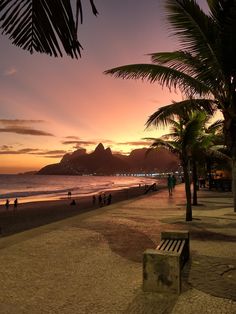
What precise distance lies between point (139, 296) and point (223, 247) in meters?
4.03

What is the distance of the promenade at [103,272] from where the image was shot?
5.11 meters

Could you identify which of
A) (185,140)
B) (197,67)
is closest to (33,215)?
(185,140)

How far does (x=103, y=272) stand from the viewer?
22.0 ft

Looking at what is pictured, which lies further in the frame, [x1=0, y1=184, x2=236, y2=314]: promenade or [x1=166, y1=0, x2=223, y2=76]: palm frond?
[x1=166, y1=0, x2=223, y2=76]: palm frond

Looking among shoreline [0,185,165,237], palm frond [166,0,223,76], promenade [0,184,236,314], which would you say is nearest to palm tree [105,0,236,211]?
palm frond [166,0,223,76]

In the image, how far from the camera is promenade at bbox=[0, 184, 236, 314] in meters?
5.11

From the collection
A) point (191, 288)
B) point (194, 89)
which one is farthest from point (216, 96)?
point (191, 288)

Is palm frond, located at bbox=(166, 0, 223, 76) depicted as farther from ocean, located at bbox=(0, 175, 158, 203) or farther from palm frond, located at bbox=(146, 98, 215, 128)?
ocean, located at bbox=(0, 175, 158, 203)

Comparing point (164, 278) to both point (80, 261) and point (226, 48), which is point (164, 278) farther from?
point (226, 48)

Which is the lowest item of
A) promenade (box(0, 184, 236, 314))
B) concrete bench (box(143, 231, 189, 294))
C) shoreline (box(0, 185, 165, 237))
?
shoreline (box(0, 185, 165, 237))

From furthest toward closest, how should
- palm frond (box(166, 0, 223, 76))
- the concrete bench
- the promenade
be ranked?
1. palm frond (box(166, 0, 223, 76))
2. the concrete bench
3. the promenade

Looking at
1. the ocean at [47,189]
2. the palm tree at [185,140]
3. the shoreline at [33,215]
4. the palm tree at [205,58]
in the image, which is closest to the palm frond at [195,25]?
the palm tree at [205,58]

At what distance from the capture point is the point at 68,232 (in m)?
10.8

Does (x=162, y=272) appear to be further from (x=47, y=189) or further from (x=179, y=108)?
(x=47, y=189)
